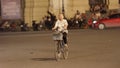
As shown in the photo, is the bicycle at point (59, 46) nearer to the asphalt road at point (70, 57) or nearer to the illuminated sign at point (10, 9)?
the asphalt road at point (70, 57)

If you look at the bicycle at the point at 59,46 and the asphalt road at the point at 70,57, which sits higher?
the bicycle at the point at 59,46

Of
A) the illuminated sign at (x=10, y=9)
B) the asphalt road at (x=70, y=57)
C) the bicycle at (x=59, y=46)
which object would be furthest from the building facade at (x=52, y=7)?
the bicycle at (x=59, y=46)

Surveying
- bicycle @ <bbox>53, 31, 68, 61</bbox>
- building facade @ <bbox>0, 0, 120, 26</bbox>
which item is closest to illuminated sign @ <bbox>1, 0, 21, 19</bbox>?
building facade @ <bbox>0, 0, 120, 26</bbox>

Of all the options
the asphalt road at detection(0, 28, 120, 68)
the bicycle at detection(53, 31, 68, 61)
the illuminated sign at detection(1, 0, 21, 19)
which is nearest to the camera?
the asphalt road at detection(0, 28, 120, 68)

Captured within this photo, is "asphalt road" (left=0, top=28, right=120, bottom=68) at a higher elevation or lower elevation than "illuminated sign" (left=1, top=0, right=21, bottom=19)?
lower

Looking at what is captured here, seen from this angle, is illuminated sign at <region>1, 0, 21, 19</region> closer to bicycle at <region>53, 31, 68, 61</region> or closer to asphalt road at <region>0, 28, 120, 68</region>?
asphalt road at <region>0, 28, 120, 68</region>

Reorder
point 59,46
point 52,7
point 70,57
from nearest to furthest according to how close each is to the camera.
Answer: point 59,46
point 70,57
point 52,7

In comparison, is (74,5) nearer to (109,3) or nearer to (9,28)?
(109,3)

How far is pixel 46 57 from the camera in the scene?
784 inches

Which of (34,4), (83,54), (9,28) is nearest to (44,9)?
(34,4)

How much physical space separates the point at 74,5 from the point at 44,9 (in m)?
2.63

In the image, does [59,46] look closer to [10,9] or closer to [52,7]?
[52,7]

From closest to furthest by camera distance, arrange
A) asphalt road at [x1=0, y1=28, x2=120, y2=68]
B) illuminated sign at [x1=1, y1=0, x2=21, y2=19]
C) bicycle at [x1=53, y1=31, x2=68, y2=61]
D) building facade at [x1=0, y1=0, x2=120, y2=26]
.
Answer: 1. asphalt road at [x1=0, y1=28, x2=120, y2=68]
2. bicycle at [x1=53, y1=31, x2=68, y2=61]
3. building facade at [x1=0, y1=0, x2=120, y2=26]
4. illuminated sign at [x1=1, y1=0, x2=21, y2=19]

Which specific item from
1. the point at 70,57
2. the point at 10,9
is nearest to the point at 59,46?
the point at 70,57
